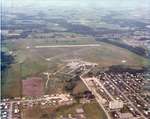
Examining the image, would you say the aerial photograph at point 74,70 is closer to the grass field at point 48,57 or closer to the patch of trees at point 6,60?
the grass field at point 48,57

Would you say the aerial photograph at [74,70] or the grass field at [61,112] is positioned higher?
the aerial photograph at [74,70]

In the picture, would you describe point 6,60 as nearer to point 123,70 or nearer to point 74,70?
point 74,70

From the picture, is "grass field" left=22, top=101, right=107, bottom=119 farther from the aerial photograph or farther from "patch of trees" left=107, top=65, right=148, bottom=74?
"patch of trees" left=107, top=65, right=148, bottom=74

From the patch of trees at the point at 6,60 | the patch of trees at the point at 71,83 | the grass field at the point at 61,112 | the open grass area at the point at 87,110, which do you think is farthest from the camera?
the patch of trees at the point at 6,60

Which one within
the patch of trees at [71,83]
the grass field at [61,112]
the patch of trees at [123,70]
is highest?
the patch of trees at [123,70]

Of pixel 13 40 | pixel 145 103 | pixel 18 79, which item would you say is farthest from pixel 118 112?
pixel 13 40

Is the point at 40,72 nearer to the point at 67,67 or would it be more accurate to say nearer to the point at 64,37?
the point at 67,67

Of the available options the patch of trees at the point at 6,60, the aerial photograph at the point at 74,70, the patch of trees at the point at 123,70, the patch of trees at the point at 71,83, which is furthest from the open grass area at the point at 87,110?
the patch of trees at the point at 6,60

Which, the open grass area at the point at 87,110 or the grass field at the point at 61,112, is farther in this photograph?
the open grass area at the point at 87,110

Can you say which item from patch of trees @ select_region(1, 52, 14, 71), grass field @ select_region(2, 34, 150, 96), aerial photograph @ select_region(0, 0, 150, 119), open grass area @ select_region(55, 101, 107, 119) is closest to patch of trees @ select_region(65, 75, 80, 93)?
aerial photograph @ select_region(0, 0, 150, 119)

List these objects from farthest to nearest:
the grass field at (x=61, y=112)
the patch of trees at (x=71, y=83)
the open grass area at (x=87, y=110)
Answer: the patch of trees at (x=71, y=83)
the open grass area at (x=87, y=110)
the grass field at (x=61, y=112)
